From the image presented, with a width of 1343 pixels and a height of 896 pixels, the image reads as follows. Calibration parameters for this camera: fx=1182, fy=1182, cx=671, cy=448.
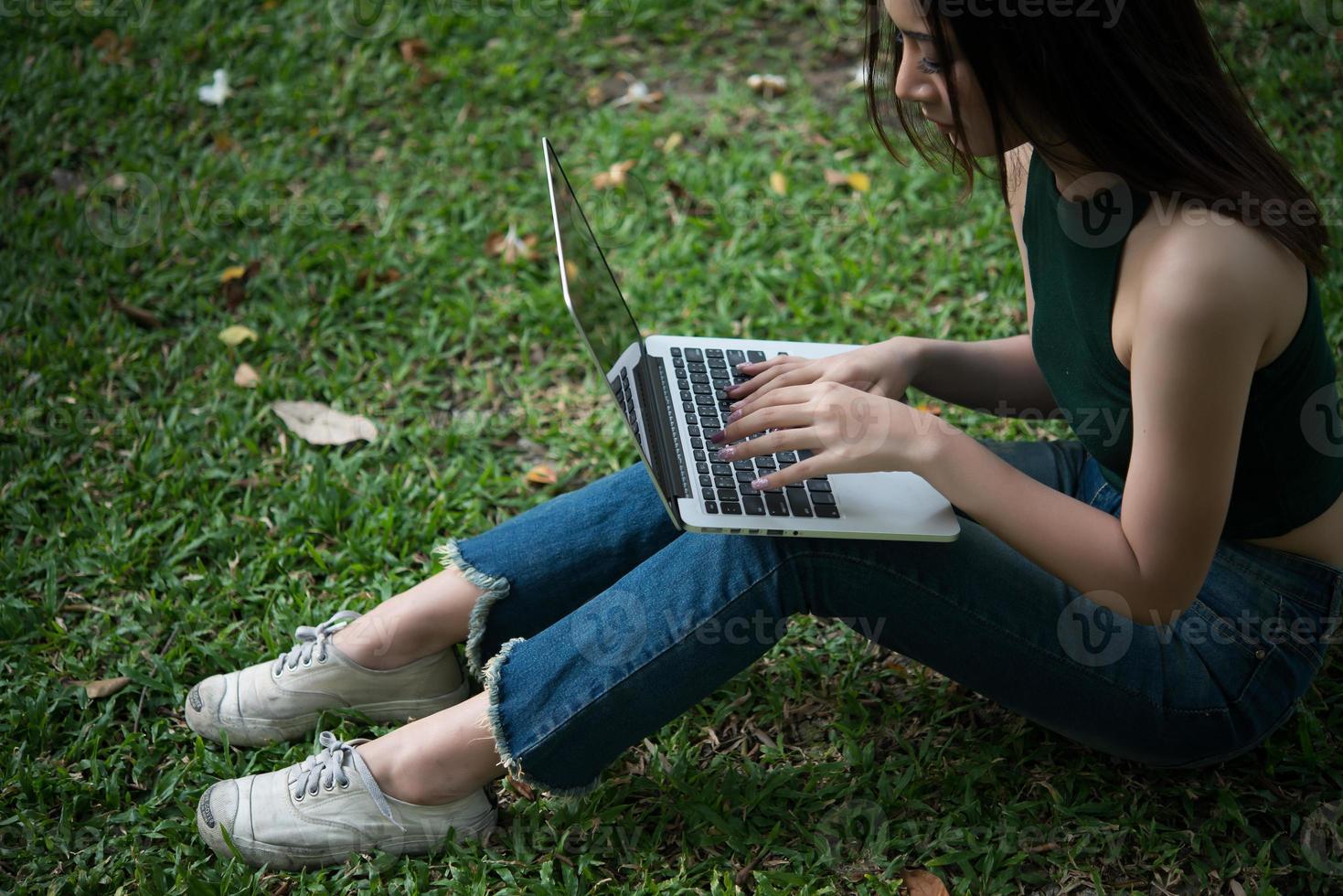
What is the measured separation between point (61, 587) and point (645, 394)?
1.32m

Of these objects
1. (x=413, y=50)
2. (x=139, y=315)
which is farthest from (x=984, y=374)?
(x=413, y=50)

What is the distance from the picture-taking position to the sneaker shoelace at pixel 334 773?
1.73 meters

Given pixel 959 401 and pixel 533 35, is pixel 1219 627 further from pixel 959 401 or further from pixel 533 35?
pixel 533 35

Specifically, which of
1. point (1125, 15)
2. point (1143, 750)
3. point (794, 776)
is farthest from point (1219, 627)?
point (1125, 15)

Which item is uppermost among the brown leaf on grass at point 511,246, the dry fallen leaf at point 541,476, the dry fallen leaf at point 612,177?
the dry fallen leaf at point 612,177

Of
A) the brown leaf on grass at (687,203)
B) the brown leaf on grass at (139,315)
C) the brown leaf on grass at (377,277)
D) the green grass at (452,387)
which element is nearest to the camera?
the green grass at (452,387)

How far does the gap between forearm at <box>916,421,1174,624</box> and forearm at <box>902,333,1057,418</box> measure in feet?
1.37

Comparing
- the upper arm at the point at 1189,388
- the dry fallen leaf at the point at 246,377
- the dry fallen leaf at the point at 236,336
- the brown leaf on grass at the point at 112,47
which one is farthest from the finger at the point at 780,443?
the brown leaf on grass at the point at 112,47

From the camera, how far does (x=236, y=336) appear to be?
2.83 meters

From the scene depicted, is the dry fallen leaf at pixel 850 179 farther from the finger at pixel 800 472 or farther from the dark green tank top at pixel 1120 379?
the finger at pixel 800 472

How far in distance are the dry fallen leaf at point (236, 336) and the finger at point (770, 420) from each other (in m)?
1.68

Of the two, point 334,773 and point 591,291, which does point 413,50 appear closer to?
point 591,291

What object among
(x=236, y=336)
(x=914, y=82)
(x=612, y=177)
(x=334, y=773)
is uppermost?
(x=914, y=82)

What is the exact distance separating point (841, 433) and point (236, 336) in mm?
1874
